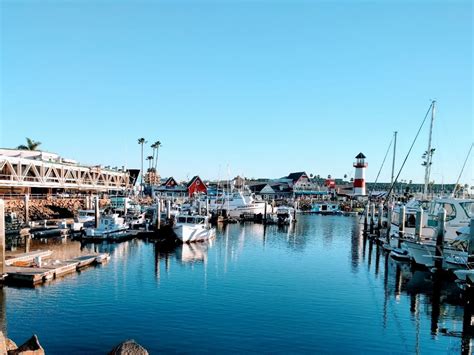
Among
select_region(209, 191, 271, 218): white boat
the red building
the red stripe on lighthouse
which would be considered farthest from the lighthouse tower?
select_region(209, 191, 271, 218): white boat

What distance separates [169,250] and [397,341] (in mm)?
27558

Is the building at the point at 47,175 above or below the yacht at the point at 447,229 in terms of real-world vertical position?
above

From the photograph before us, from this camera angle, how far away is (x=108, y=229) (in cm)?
4956

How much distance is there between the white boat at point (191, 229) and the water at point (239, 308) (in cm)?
847

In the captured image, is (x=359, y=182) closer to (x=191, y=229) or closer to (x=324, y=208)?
(x=324, y=208)

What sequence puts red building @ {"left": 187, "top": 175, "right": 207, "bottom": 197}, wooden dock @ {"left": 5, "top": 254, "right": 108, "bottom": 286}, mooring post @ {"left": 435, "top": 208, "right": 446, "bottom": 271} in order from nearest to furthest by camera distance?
wooden dock @ {"left": 5, "top": 254, "right": 108, "bottom": 286} → mooring post @ {"left": 435, "top": 208, "right": 446, "bottom": 271} → red building @ {"left": 187, "top": 175, "right": 207, "bottom": 197}

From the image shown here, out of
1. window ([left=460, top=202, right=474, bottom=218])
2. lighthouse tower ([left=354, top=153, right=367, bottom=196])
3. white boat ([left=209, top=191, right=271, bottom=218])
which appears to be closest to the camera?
window ([left=460, top=202, right=474, bottom=218])

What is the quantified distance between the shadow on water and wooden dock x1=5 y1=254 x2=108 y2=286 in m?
20.2

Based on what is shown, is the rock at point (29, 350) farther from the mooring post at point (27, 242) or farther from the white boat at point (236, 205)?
the white boat at point (236, 205)

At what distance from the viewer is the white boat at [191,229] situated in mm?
47562

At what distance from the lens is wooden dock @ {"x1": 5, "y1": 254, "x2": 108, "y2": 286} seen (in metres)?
26.1

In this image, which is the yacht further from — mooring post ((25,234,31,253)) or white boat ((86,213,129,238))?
mooring post ((25,234,31,253))

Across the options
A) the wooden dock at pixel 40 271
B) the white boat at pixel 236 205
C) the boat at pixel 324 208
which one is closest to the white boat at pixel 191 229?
the wooden dock at pixel 40 271

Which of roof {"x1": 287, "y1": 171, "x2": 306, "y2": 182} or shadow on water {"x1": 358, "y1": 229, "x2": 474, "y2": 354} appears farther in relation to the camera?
roof {"x1": 287, "y1": 171, "x2": 306, "y2": 182}
